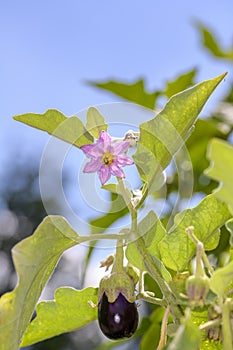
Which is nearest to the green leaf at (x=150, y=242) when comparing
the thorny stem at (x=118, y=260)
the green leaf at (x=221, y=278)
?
the thorny stem at (x=118, y=260)

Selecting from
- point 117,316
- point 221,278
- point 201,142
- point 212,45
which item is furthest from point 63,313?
point 212,45

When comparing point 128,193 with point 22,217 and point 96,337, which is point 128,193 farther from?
point 22,217

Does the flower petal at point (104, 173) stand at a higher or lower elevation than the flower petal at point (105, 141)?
lower

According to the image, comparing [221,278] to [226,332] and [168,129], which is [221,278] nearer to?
[226,332]

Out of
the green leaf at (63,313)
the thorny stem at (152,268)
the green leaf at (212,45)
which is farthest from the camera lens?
the green leaf at (212,45)

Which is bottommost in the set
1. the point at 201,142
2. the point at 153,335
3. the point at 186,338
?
the point at 153,335

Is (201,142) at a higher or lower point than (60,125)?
lower

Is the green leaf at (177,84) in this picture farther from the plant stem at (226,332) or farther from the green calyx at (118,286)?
the plant stem at (226,332)
